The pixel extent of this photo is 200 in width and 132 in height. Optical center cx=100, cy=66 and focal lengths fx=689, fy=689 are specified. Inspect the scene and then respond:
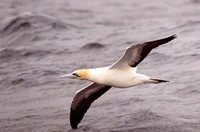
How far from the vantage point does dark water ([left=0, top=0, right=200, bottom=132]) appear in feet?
45.4

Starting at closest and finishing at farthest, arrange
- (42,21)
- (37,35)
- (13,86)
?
(13,86)
(37,35)
(42,21)

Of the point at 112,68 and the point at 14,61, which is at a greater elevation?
the point at 112,68

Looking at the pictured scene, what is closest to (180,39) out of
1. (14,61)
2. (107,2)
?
(14,61)

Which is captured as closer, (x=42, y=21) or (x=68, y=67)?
(x=68, y=67)

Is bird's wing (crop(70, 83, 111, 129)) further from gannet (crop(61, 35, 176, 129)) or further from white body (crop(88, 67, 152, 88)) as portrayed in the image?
white body (crop(88, 67, 152, 88))

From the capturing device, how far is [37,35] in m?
22.9

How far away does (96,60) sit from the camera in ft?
61.2

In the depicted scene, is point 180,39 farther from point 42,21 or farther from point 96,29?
point 42,21

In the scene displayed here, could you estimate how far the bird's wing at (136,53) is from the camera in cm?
1194

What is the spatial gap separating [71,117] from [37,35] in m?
9.62

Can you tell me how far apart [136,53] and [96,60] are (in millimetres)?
6388

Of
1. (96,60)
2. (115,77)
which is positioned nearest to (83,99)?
(115,77)

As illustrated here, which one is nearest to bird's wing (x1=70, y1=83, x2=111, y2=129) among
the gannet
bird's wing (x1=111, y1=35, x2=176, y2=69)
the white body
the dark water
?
the dark water

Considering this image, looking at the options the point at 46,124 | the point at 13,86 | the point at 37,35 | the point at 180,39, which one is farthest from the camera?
the point at 37,35
